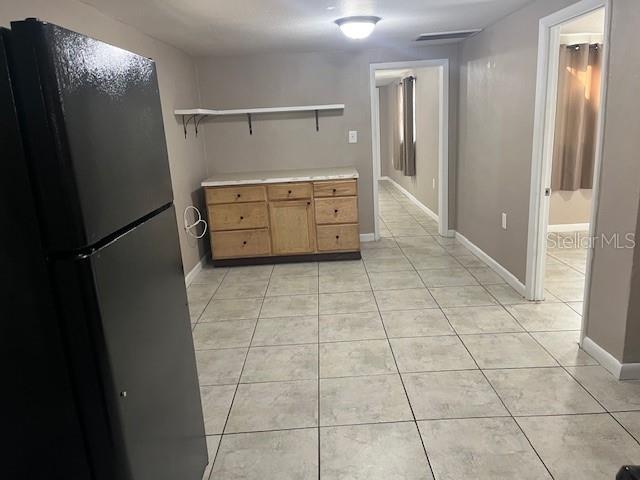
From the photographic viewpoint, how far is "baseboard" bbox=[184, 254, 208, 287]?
160 inches

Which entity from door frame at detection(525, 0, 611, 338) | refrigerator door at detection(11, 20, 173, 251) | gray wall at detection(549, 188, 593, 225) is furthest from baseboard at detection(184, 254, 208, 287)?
gray wall at detection(549, 188, 593, 225)

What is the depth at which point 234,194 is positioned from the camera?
427 cm

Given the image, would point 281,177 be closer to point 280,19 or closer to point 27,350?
point 280,19

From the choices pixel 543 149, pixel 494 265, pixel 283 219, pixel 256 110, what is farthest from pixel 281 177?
pixel 543 149

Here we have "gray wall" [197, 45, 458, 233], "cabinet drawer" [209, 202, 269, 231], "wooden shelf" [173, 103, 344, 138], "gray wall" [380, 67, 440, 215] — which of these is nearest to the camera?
"cabinet drawer" [209, 202, 269, 231]

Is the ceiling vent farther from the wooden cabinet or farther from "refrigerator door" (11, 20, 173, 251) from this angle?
"refrigerator door" (11, 20, 173, 251)

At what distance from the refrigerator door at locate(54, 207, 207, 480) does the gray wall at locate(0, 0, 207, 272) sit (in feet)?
4.76

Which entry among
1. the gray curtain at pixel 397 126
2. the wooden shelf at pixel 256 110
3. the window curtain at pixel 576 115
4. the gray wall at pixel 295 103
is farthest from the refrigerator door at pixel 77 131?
the gray curtain at pixel 397 126

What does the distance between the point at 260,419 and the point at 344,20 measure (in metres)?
2.67

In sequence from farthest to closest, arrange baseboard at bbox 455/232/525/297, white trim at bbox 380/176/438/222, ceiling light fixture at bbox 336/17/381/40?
white trim at bbox 380/176/438/222 < baseboard at bbox 455/232/525/297 < ceiling light fixture at bbox 336/17/381/40

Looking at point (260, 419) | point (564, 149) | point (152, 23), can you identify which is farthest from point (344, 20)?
point (564, 149)

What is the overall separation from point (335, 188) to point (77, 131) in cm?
344

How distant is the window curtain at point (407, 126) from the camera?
686 centimetres

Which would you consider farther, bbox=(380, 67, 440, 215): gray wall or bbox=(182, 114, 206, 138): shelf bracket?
bbox=(380, 67, 440, 215): gray wall
